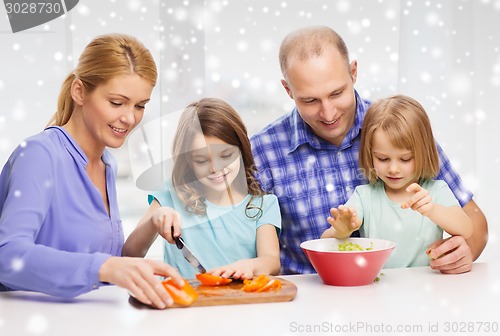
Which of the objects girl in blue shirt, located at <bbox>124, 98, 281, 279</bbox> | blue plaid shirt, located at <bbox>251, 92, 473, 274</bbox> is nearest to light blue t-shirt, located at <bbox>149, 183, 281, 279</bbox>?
girl in blue shirt, located at <bbox>124, 98, 281, 279</bbox>

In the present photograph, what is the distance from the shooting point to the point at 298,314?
97 centimetres

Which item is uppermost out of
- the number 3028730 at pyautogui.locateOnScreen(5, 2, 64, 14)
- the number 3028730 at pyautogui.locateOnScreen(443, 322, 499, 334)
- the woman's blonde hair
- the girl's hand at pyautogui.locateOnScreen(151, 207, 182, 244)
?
the number 3028730 at pyautogui.locateOnScreen(5, 2, 64, 14)

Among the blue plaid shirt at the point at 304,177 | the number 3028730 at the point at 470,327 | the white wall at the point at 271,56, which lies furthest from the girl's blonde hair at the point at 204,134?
Result: the white wall at the point at 271,56

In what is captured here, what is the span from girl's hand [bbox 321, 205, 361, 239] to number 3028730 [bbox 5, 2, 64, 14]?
167 cm

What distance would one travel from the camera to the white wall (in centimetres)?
245

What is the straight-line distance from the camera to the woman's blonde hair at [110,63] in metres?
1.22

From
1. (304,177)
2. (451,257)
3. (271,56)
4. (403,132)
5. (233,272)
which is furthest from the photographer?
(271,56)

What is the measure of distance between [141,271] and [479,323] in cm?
51

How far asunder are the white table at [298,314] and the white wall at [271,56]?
1.38 meters

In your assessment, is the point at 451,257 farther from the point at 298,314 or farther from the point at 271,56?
the point at 271,56

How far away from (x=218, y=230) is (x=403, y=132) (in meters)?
0.48

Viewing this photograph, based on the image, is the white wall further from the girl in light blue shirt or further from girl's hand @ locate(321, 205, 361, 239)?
girl's hand @ locate(321, 205, 361, 239)

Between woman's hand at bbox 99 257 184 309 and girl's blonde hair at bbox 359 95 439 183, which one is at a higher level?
girl's blonde hair at bbox 359 95 439 183

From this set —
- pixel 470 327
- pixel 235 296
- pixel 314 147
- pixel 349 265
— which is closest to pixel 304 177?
pixel 314 147
